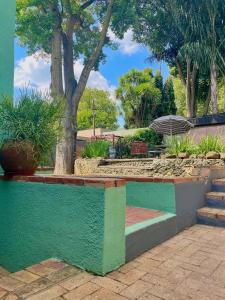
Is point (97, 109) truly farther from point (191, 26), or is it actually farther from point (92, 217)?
point (92, 217)

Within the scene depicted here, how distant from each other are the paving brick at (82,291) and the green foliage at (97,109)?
34.3 meters

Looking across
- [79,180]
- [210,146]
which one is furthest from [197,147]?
[79,180]

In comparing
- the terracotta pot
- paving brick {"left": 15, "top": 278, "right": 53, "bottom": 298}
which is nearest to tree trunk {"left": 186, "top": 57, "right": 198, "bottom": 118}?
the terracotta pot

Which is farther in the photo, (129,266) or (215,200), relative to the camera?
(215,200)

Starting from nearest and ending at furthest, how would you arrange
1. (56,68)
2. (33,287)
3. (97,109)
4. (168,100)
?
(33,287)
(56,68)
(168,100)
(97,109)

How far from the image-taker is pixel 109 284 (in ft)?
6.66

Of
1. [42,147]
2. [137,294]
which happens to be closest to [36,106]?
[42,147]

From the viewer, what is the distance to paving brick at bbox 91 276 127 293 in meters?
1.97

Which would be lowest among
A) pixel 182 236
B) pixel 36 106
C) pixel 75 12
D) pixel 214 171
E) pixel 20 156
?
pixel 182 236

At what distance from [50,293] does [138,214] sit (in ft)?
5.47

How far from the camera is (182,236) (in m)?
3.34

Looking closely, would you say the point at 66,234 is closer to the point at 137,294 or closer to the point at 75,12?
the point at 137,294

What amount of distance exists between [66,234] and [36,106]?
1476mm

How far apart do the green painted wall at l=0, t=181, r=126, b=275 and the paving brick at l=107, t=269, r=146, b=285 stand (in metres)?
0.07
